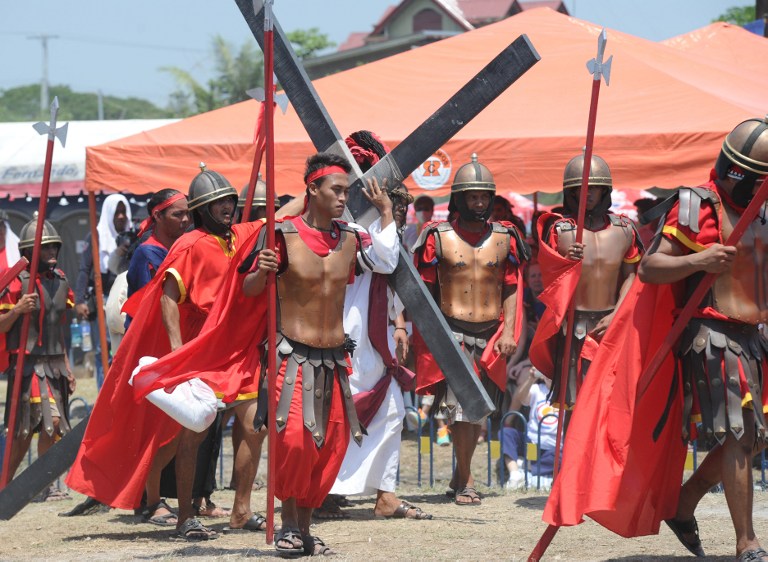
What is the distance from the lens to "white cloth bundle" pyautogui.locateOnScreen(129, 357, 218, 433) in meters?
5.84

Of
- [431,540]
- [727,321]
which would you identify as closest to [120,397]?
[431,540]

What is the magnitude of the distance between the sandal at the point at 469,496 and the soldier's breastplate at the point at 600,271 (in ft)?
4.36

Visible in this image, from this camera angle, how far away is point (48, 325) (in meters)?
8.12

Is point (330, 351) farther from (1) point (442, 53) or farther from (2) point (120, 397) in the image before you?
(1) point (442, 53)

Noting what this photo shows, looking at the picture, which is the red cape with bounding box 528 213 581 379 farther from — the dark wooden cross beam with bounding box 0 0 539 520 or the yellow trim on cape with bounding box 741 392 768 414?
the yellow trim on cape with bounding box 741 392 768 414

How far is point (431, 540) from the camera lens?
6.25m

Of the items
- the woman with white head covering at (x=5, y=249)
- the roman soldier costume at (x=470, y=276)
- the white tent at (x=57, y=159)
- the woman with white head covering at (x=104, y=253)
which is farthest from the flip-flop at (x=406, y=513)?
the white tent at (x=57, y=159)

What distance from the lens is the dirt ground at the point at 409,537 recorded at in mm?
5801

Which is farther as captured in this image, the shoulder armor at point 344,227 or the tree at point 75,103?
the tree at point 75,103

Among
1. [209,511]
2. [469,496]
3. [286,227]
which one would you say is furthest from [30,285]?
[469,496]

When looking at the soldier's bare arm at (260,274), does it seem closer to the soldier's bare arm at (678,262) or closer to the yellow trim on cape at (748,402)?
the soldier's bare arm at (678,262)


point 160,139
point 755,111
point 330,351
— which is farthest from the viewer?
point 160,139

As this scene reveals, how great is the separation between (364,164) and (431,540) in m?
2.14

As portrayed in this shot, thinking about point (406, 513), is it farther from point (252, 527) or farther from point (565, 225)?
point (565, 225)
